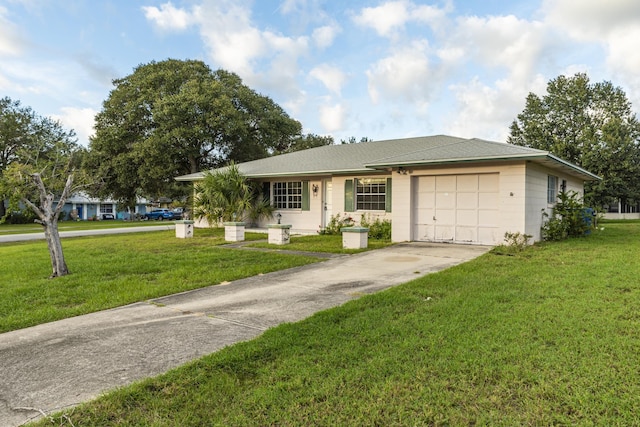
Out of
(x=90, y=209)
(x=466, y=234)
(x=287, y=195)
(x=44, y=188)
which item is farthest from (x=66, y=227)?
(x=90, y=209)

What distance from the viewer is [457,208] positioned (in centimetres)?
1159

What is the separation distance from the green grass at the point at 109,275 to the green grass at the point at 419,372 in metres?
2.90

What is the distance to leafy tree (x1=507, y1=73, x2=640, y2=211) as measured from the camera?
2911 centimetres

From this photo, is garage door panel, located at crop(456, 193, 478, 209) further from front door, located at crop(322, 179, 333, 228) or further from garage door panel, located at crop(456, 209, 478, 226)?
front door, located at crop(322, 179, 333, 228)

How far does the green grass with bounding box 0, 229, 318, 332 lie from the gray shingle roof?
522cm

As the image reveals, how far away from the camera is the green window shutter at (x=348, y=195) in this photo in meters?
15.0

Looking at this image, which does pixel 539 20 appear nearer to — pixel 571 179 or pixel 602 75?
pixel 571 179

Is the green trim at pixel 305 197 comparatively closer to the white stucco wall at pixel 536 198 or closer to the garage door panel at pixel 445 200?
the garage door panel at pixel 445 200

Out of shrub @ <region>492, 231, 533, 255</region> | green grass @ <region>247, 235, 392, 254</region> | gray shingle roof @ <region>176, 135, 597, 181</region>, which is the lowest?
green grass @ <region>247, 235, 392, 254</region>

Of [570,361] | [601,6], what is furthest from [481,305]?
[601,6]

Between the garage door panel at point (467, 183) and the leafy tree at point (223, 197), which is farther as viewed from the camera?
the leafy tree at point (223, 197)

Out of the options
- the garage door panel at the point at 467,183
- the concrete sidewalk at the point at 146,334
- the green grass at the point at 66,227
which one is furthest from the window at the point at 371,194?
the green grass at the point at 66,227

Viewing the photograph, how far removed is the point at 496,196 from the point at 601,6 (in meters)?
6.91

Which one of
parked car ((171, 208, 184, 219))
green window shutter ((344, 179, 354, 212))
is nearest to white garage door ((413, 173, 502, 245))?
green window shutter ((344, 179, 354, 212))
